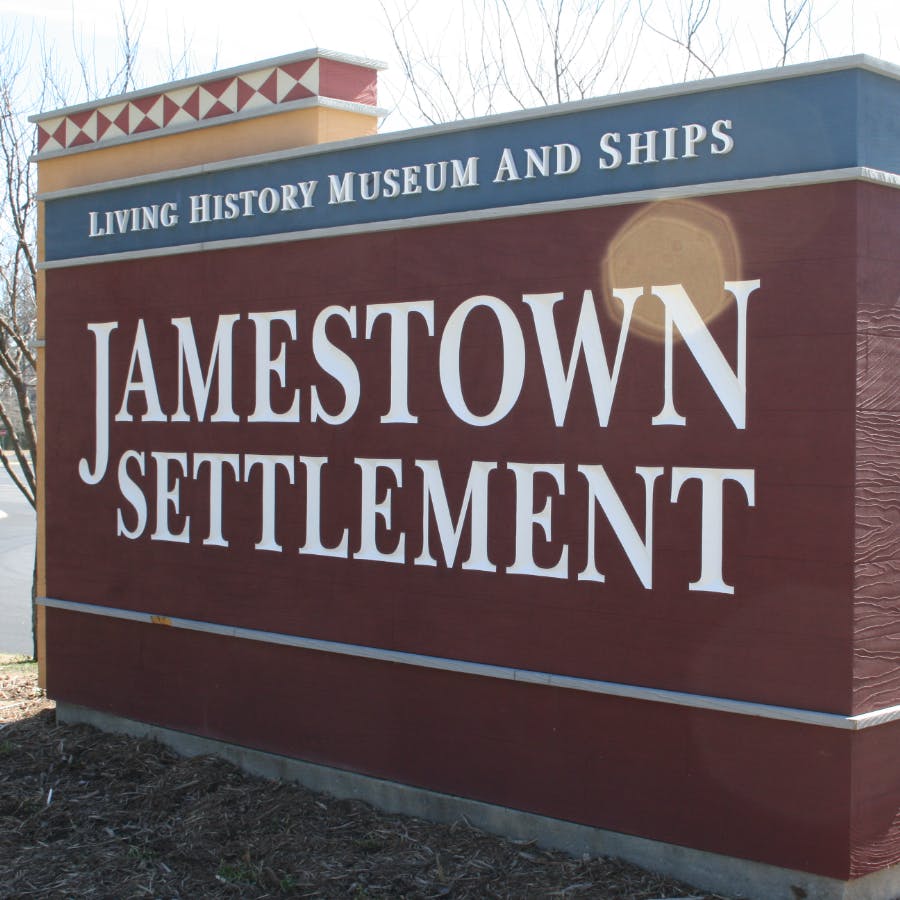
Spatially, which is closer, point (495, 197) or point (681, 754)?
point (681, 754)

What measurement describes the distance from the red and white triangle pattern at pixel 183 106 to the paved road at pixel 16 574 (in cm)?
735

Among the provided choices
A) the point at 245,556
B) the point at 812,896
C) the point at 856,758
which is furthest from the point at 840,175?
the point at 245,556

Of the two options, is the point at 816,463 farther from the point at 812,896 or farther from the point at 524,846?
the point at 524,846

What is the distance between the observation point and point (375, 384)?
6.38m

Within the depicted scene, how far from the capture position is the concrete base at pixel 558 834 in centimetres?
497

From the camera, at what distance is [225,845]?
6070 mm

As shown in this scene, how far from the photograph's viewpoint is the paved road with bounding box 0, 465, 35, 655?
15211 millimetres

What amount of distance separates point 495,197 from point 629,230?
0.79 metres

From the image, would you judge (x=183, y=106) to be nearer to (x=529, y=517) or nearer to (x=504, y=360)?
(x=504, y=360)

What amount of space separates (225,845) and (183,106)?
15.0 feet

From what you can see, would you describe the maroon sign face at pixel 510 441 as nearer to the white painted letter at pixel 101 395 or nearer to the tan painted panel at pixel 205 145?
the white painted letter at pixel 101 395

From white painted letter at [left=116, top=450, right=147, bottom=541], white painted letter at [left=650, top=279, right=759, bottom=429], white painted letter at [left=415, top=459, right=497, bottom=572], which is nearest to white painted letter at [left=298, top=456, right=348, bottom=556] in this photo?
white painted letter at [left=415, top=459, right=497, bottom=572]

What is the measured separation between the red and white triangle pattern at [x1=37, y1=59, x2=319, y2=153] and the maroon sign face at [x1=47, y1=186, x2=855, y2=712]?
1.05m

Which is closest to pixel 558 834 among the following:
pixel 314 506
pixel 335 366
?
pixel 314 506
